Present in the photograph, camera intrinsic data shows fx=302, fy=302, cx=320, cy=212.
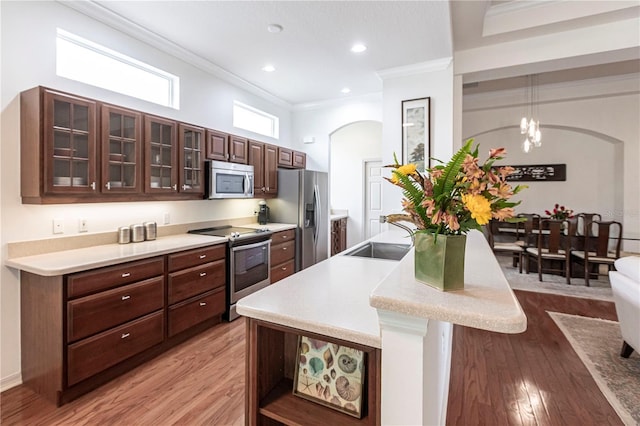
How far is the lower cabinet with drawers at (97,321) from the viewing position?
194cm

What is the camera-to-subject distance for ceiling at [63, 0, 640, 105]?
2.56 metres

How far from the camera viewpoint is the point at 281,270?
13.8 feet

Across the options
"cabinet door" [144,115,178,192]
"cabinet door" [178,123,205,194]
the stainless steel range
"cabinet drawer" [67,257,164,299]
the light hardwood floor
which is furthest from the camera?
the stainless steel range

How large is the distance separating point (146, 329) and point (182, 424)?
35.3 inches

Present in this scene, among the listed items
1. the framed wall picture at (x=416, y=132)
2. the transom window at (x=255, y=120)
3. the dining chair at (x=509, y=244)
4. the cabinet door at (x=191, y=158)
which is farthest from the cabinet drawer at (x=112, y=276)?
the dining chair at (x=509, y=244)

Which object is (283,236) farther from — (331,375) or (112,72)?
(331,375)

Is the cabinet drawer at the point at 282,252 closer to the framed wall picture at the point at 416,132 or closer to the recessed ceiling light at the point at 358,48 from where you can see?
the framed wall picture at the point at 416,132

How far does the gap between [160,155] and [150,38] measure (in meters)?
1.20

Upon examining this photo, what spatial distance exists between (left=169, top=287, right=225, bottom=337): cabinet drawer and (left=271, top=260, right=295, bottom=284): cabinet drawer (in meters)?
0.93

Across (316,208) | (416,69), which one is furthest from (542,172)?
(316,208)

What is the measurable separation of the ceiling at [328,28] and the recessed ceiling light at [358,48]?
0.06 meters

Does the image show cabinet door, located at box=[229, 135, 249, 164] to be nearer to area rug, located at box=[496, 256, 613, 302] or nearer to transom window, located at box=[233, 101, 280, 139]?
transom window, located at box=[233, 101, 280, 139]

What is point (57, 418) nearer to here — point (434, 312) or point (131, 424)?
point (131, 424)

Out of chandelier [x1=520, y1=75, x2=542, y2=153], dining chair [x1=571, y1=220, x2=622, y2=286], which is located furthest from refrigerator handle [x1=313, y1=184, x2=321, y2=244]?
dining chair [x1=571, y1=220, x2=622, y2=286]
